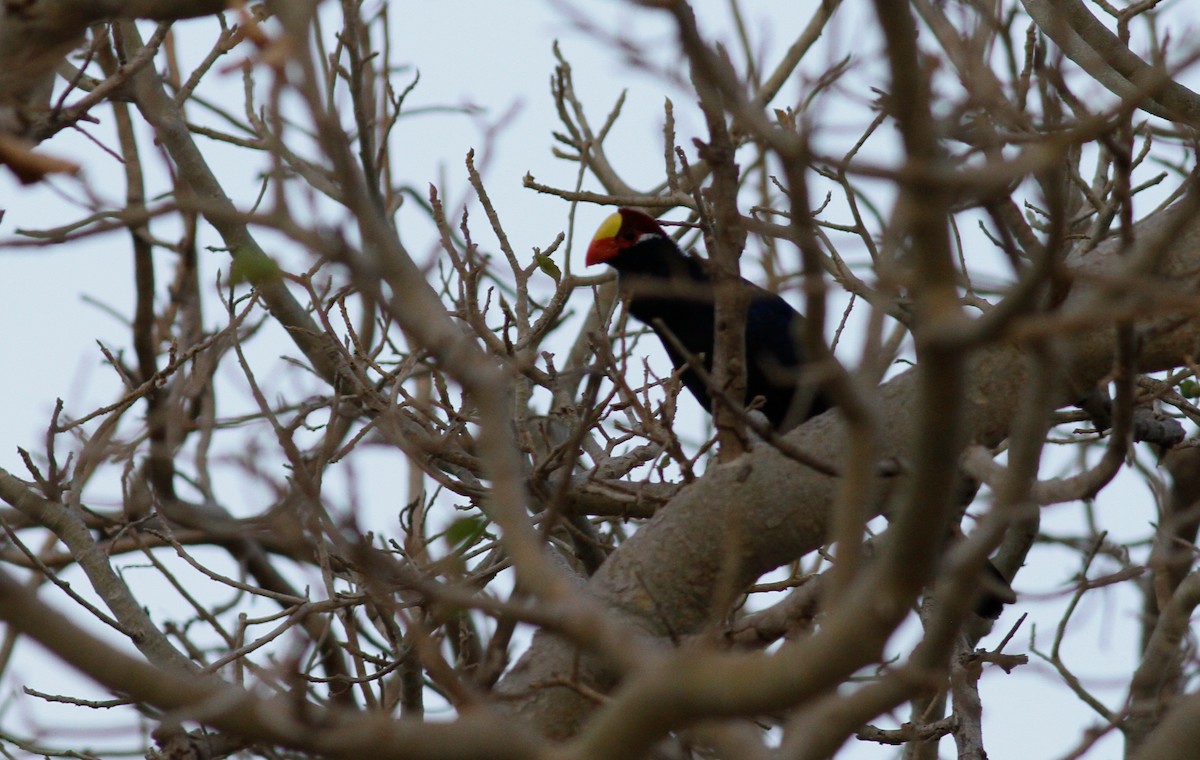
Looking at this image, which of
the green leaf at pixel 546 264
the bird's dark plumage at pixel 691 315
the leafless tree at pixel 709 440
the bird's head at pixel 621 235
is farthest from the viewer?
the bird's head at pixel 621 235

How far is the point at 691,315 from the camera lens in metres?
4.65

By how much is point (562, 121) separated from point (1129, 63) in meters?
2.17

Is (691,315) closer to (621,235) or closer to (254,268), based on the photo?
(621,235)

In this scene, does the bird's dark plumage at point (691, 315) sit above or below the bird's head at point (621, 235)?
below

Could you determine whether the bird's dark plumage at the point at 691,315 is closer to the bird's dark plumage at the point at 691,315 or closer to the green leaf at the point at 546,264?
the bird's dark plumage at the point at 691,315

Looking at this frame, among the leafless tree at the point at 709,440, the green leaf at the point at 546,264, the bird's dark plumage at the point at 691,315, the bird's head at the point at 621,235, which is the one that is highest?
the bird's head at the point at 621,235

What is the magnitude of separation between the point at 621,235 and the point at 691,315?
51cm

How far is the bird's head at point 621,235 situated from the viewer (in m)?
4.93

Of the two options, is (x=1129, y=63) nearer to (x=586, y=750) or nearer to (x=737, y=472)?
(x=737, y=472)

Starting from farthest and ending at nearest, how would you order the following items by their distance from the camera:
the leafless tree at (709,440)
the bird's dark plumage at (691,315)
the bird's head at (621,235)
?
the bird's head at (621,235) → the bird's dark plumage at (691,315) → the leafless tree at (709,440)

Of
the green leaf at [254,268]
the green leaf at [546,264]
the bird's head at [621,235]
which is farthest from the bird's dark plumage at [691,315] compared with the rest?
the green leaf at [254,268]

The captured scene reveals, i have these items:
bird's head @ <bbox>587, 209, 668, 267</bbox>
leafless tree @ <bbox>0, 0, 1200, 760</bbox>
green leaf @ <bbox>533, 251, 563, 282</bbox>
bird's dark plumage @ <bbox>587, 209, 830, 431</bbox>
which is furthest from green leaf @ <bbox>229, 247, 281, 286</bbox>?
bird's head @ <bbox>587, 209, 668, 267</bbox>

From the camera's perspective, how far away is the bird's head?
4930mm

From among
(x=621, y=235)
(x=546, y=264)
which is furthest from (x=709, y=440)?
(x=621, y=235)
